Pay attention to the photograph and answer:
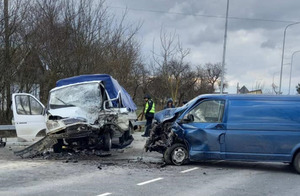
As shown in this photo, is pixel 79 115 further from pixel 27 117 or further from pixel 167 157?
pixel 167 157

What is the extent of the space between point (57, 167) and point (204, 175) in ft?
11.5

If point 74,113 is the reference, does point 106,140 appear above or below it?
below

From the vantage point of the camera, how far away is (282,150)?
734 cm

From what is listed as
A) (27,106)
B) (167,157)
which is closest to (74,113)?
(27,106)

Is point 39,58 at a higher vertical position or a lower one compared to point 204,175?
higher

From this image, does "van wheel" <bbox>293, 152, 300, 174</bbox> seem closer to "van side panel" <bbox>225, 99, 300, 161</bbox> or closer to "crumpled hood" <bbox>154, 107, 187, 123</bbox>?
"van side panel" <bbox>225, 99, 300, 161</bbox>

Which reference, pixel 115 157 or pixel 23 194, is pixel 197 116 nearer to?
pixel 115 157

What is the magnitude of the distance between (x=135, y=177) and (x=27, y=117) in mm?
4408

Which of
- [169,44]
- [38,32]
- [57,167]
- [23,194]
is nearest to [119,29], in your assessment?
[38,32]

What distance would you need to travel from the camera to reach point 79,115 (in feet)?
28.0

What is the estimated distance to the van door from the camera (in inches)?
298

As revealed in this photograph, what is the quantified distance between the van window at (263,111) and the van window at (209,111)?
0.79 feet

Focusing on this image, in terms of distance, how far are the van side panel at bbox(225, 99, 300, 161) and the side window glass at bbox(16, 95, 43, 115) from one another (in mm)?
5772

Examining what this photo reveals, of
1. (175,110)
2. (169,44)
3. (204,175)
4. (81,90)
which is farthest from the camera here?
(169,44)
